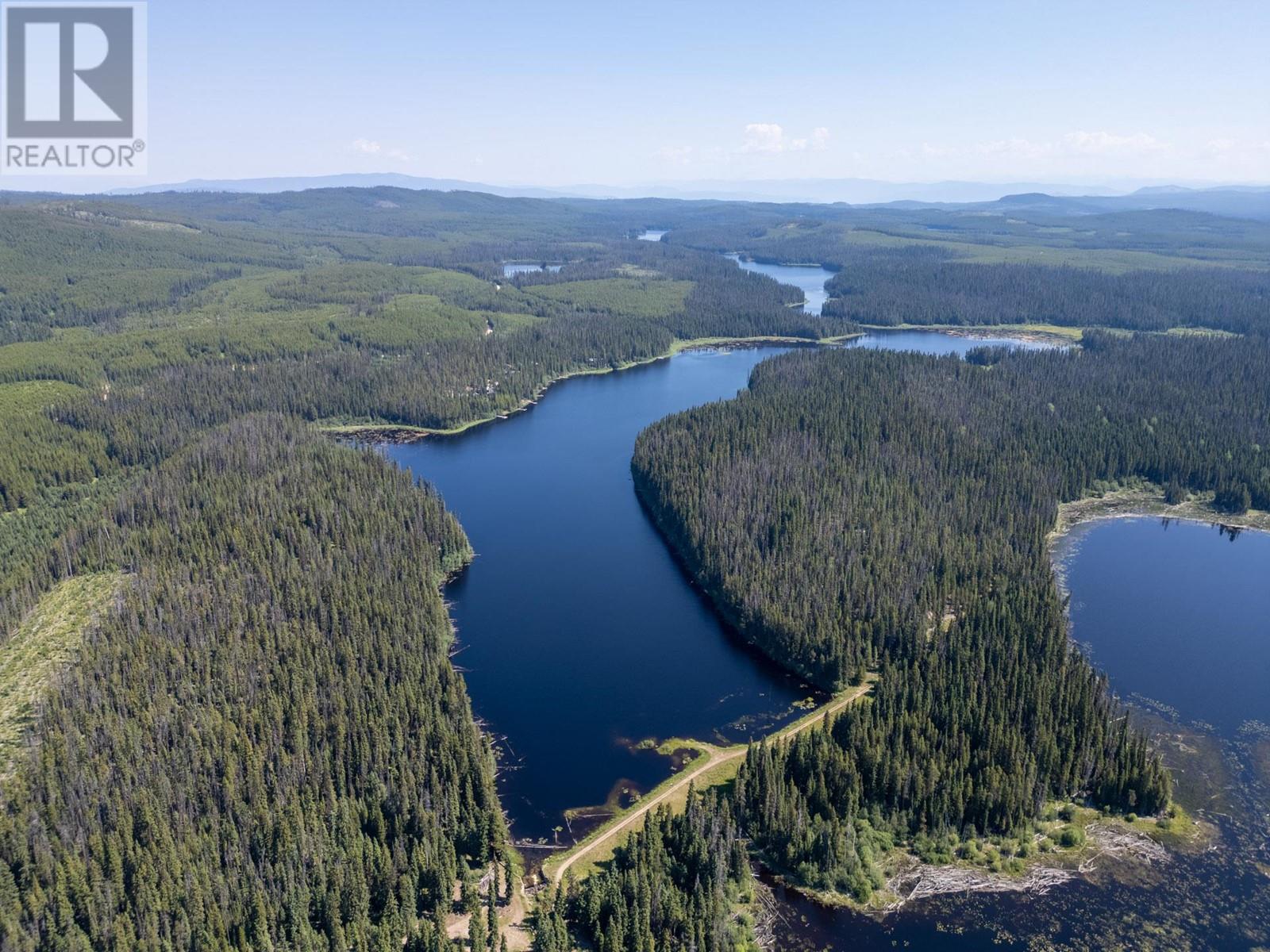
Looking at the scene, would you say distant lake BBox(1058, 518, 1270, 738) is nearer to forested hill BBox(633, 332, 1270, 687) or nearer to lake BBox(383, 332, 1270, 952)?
lake BBox(383, 332, 1270, 952)

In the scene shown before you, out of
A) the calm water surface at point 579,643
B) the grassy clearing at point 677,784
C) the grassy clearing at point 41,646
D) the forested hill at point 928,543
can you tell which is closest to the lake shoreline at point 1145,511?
the forested hill at point 928,543

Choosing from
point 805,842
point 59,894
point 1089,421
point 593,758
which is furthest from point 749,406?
point 59,894

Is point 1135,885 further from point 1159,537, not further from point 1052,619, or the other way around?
point 1159,537

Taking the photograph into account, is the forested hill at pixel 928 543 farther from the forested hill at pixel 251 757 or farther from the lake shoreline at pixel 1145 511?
the forested hill at pixel 251 757

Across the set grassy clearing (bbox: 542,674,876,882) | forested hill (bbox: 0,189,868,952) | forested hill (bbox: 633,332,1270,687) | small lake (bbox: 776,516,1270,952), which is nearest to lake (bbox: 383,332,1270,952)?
small lake (bbox: 776,516,1270,952)

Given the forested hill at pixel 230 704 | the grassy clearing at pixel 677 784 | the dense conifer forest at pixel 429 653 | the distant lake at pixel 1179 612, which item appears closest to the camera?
the forested hill at pixel 230 704

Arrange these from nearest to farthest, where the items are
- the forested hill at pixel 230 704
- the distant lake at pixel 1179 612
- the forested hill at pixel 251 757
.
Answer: the forested hill at pixel 251 757 → the forested hill at pixel 230 704 → the distant lake at pixel 1179 612

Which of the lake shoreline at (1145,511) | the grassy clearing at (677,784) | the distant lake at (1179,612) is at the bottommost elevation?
the grassy clearing at (677,784)

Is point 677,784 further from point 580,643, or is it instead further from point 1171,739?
point 1171,739
